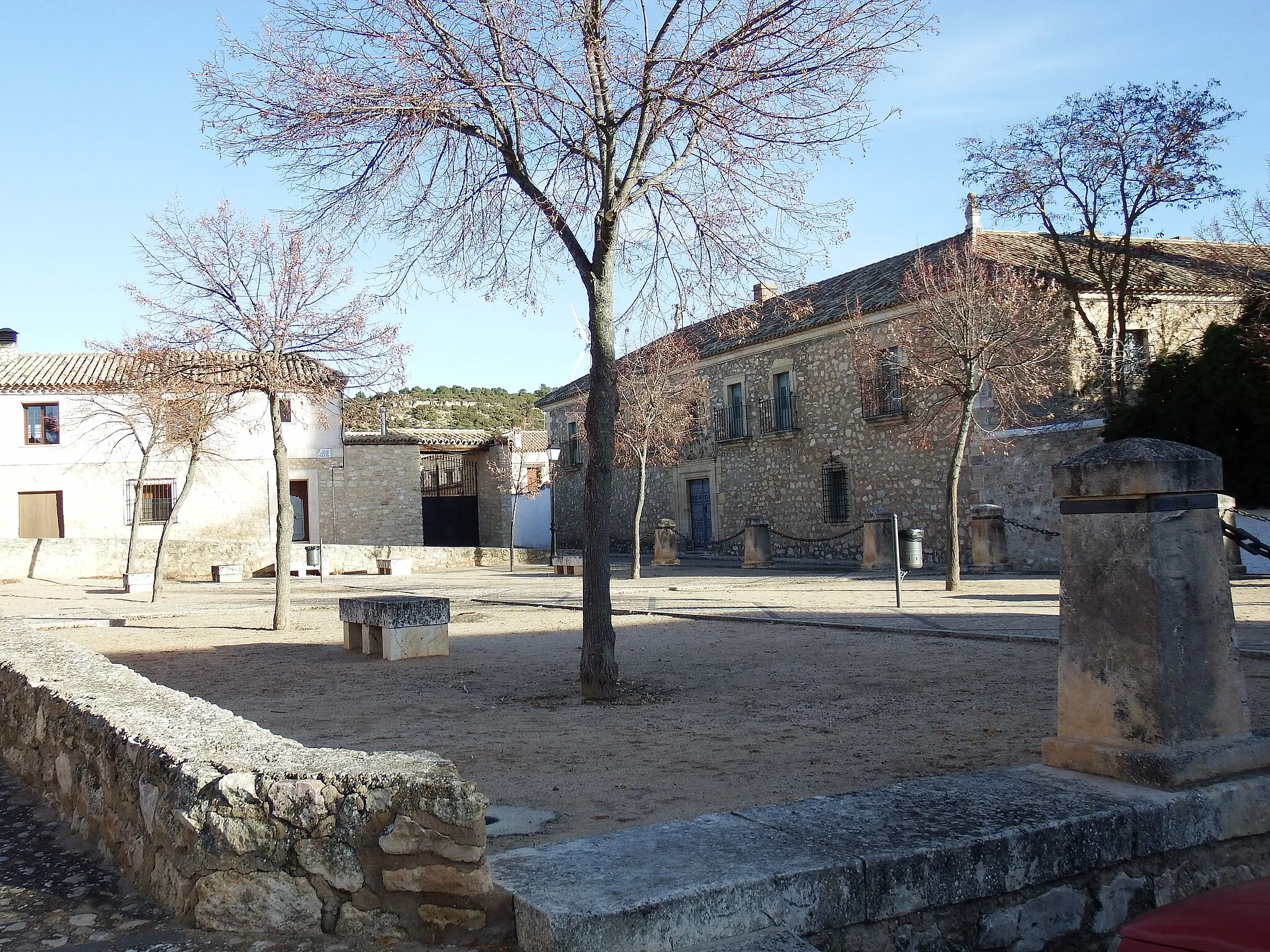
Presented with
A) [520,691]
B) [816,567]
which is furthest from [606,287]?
[816,567]

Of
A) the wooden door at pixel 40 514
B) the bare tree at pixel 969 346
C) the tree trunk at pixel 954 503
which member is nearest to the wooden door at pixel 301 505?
the wooden door at pixel 40 514

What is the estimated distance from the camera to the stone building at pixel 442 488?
1309 inches

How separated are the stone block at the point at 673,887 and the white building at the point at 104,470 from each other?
28.7 metres

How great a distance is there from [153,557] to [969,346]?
70.5ft

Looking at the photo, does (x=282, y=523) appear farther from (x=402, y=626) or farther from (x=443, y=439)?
(x=443, y=439)

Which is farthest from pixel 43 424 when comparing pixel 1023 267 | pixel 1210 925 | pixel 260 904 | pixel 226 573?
pixel 1210 925

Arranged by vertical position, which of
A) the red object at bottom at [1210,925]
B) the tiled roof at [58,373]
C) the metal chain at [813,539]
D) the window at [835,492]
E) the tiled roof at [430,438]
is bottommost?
the red object at bottom at [1210,925]

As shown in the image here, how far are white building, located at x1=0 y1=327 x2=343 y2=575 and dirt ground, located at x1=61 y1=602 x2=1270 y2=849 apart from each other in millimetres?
20796

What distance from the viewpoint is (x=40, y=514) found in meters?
31.0

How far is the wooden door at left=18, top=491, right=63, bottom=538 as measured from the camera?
101ft

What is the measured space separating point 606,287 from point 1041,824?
5167mm

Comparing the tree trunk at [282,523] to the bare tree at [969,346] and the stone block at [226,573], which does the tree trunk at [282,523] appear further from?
the stone block at [226,573]

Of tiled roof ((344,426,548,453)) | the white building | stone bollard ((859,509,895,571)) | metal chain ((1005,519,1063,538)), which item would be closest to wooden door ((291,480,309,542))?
the white building

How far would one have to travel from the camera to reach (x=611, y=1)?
7379 millimetres
